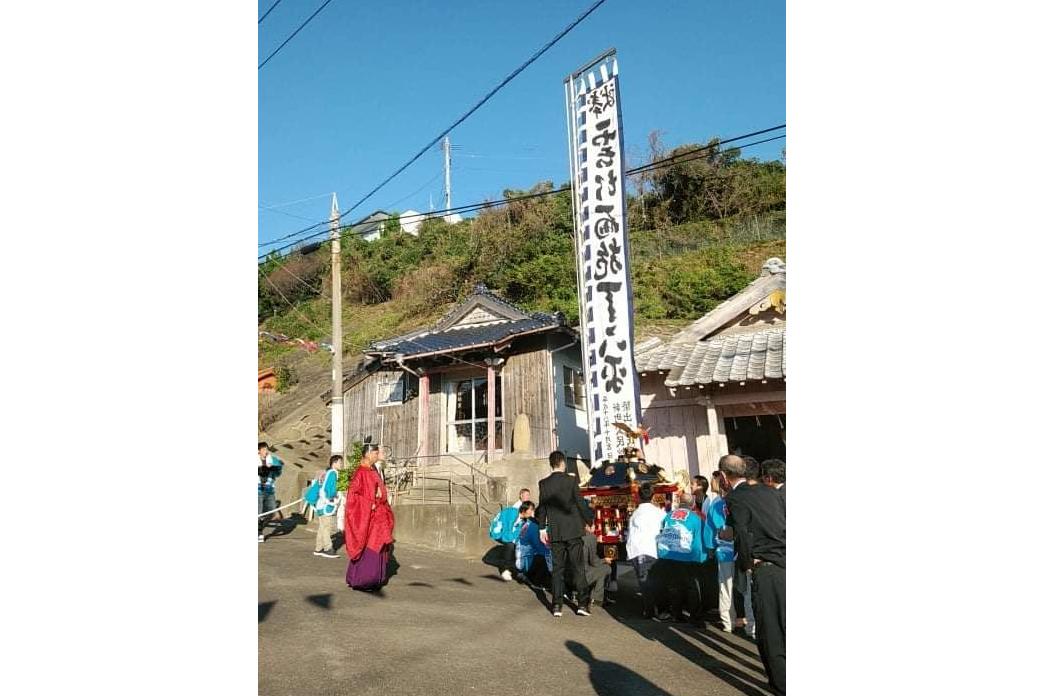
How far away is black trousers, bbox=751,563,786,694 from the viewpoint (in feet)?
16.2

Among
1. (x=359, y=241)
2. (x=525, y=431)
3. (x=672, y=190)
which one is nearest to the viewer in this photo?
(x=525, y=431)

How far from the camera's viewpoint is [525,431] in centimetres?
1820

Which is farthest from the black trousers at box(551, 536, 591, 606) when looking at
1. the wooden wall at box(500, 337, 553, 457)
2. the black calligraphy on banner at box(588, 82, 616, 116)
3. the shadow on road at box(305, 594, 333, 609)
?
the wooden wall at box(500, 337, 553, 457)

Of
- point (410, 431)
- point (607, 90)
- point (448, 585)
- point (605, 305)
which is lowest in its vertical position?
point (448, 585)

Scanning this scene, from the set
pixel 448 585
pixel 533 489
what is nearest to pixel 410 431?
pixel 533 489

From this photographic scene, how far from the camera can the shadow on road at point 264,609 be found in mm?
7132

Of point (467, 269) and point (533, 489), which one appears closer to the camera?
point (533, 489)

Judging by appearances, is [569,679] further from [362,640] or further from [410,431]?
[410,431]

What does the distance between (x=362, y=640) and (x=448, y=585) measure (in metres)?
3.93

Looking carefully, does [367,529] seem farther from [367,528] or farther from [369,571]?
[369,571]

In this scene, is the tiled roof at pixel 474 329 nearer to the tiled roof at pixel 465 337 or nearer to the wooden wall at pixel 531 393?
the tiled roof at pixel 465 337

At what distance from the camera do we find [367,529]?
9.14 meters

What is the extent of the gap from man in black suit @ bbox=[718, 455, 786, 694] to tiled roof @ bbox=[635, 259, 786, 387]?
22.1 feet
